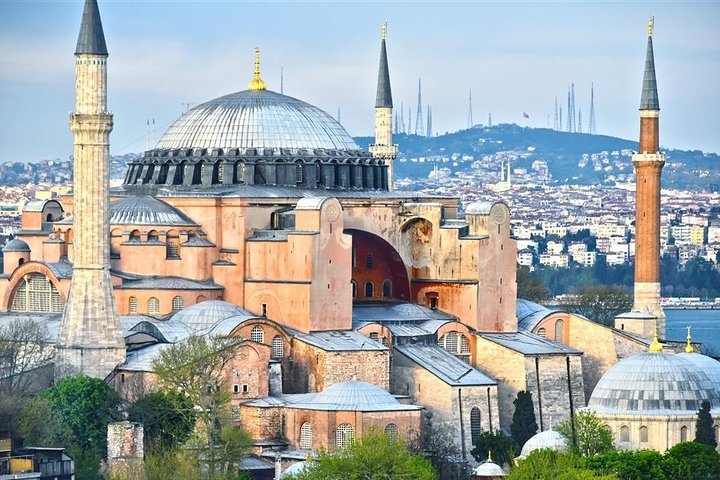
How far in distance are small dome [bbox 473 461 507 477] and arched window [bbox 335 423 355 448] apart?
234cm

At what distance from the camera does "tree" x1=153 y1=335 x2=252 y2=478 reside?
46.6 metres

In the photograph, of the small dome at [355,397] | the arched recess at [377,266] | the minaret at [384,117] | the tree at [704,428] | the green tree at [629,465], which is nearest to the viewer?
the green tree at [629,465]

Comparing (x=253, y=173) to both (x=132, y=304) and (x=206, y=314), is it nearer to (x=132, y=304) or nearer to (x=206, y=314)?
(x=132, y=304)

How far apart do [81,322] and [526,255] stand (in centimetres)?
9040

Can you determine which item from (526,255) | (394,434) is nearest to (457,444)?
(394,434)

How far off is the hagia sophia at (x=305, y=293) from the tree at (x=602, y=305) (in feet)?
49.2

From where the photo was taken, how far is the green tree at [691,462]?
46.2 meters

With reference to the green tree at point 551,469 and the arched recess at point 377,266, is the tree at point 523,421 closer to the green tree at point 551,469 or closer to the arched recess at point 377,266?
the arched recess at point 377,266

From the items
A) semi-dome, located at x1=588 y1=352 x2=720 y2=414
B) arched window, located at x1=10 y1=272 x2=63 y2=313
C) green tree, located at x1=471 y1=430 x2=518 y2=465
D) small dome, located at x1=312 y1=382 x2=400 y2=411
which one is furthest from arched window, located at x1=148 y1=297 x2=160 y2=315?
semi-dome, located at x1=588 y1=352 x2=720 y2=414

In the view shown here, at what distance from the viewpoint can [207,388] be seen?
48438mm

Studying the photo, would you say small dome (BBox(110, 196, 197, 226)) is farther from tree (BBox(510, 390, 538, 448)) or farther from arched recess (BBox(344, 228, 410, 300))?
tree (BBox(510, 390, 538, 448))

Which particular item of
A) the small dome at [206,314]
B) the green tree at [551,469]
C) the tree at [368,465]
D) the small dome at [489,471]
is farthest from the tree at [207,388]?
the green tree at [551,469]

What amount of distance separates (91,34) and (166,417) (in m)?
8.00

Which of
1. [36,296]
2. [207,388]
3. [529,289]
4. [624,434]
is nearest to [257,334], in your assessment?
[207,388]
